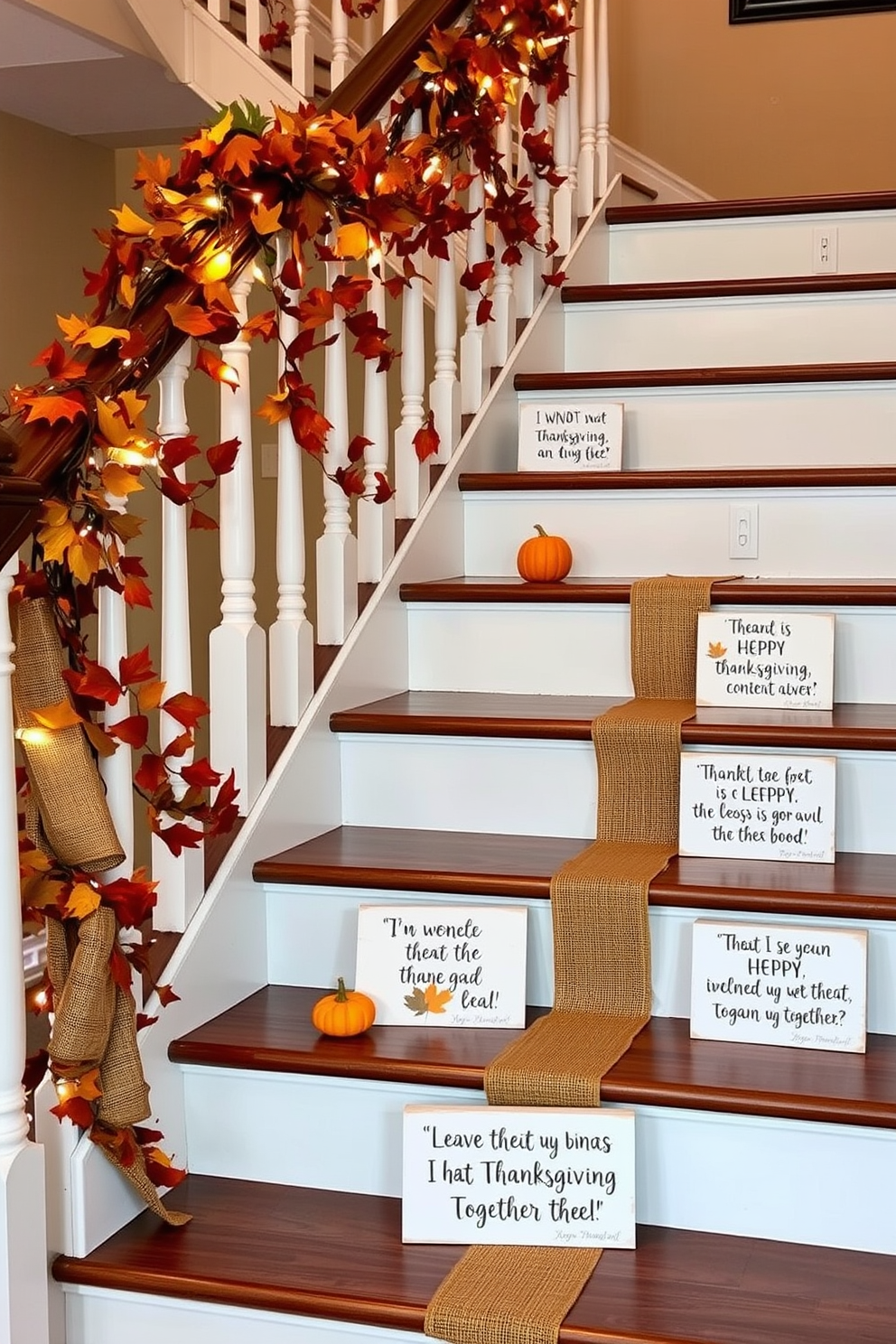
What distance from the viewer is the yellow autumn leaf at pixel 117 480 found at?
150 cm

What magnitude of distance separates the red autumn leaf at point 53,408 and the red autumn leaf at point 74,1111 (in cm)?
70

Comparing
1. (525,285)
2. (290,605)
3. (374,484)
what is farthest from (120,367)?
(525,285)

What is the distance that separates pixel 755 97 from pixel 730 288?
2077mm

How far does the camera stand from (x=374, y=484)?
2.28m

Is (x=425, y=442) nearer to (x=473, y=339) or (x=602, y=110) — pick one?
(x=473, y=339)

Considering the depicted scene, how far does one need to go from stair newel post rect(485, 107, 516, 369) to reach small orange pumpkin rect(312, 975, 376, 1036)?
4.72 ft

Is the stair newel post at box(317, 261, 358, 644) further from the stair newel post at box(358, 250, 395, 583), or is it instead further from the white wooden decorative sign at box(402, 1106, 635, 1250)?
the white wooden decorative sign at box(402, 1106, 635, 1250)

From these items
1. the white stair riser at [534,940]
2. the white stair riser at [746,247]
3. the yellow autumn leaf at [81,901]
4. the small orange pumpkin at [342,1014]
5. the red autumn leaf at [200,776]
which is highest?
the white stair riser at [746,247]

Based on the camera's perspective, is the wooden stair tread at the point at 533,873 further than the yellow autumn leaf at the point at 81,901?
Yes

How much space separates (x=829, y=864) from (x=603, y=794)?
0.31 meters

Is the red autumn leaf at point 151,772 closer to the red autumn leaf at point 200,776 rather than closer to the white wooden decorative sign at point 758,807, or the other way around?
the red autumn leaf at point 200,776

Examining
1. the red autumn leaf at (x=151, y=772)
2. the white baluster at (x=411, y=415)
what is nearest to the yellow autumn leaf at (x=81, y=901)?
the red autumn leaf at (x=151, y=772)

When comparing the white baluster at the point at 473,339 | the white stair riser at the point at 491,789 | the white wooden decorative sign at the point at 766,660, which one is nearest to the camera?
the white stair riser at the point at 491,789

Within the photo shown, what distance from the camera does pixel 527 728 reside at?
2023mm
